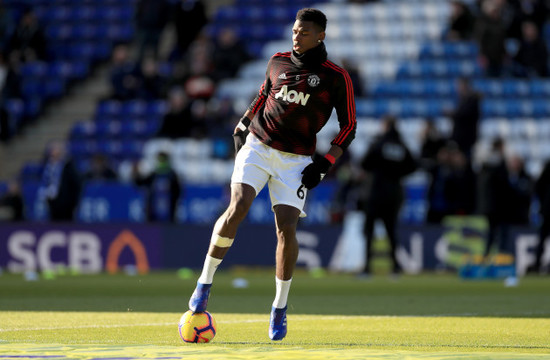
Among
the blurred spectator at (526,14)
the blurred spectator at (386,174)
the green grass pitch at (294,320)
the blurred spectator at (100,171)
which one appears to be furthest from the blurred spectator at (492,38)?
the blurred spectator at (100,171)

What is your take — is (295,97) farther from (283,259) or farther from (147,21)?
(147,21)

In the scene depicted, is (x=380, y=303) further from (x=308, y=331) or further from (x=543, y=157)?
(x=543, y=157)

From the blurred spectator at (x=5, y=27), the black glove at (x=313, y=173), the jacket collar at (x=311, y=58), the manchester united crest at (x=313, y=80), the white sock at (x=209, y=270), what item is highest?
the jacket collar at (x=311, y=58)

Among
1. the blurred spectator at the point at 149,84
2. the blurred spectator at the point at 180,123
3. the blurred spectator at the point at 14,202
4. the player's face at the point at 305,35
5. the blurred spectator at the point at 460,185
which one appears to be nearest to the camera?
the player's face at the point at 305,35

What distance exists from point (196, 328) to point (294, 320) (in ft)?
7.02

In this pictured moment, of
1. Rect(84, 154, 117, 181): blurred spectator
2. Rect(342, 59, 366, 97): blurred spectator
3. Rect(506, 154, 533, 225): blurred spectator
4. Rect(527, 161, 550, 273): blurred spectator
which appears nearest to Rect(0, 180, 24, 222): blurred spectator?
Rect(84, 154, 117, 181): blurred spectator

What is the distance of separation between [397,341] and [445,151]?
1173cm

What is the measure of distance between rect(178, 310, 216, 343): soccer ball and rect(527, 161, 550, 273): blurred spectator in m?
11.2

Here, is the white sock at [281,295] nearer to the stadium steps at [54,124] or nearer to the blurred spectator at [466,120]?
the blurred spectator at [466,120]

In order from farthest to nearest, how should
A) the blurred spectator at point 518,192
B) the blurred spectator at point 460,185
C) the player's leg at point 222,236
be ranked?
the blurred spectator at point 460,185 → the blurred spectator at point 518,192 → the player's leg at point 222,236

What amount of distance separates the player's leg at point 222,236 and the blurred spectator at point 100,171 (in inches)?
542

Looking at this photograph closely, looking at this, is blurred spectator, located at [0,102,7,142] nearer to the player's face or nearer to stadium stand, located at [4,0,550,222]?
stadium stand, located at [4,0,550,222]

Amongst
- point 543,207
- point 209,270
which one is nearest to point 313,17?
point 209,270

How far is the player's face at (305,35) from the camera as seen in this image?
7.65 meters
